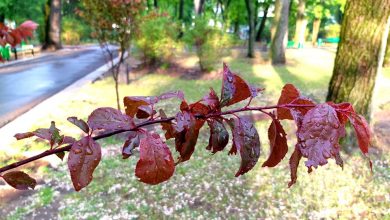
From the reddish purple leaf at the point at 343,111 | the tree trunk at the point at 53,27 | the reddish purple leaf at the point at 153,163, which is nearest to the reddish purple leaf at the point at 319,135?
the reddish purple leaf at the point at 343,111

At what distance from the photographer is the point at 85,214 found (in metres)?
3.77

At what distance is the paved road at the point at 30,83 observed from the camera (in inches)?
354

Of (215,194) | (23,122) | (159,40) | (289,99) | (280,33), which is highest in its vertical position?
(289,99)

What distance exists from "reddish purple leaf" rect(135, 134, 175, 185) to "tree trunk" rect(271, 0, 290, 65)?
574 inches

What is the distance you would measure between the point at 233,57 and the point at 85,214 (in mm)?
14608

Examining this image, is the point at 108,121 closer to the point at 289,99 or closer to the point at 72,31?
the point at 289,99

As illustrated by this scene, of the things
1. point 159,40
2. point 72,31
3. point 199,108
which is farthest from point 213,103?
point 72,31

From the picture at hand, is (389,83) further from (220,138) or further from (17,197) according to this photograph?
(220,138)

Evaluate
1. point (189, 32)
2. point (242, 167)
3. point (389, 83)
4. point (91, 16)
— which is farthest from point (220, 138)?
point (189, 32)

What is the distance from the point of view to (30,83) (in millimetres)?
12320

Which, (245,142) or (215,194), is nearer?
(245,142)

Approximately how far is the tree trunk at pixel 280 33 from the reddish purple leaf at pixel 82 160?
1462 cm

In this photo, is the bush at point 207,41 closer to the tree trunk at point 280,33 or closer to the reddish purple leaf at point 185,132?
the tree trunk at point 280,33

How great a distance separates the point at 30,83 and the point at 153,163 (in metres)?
12.7
